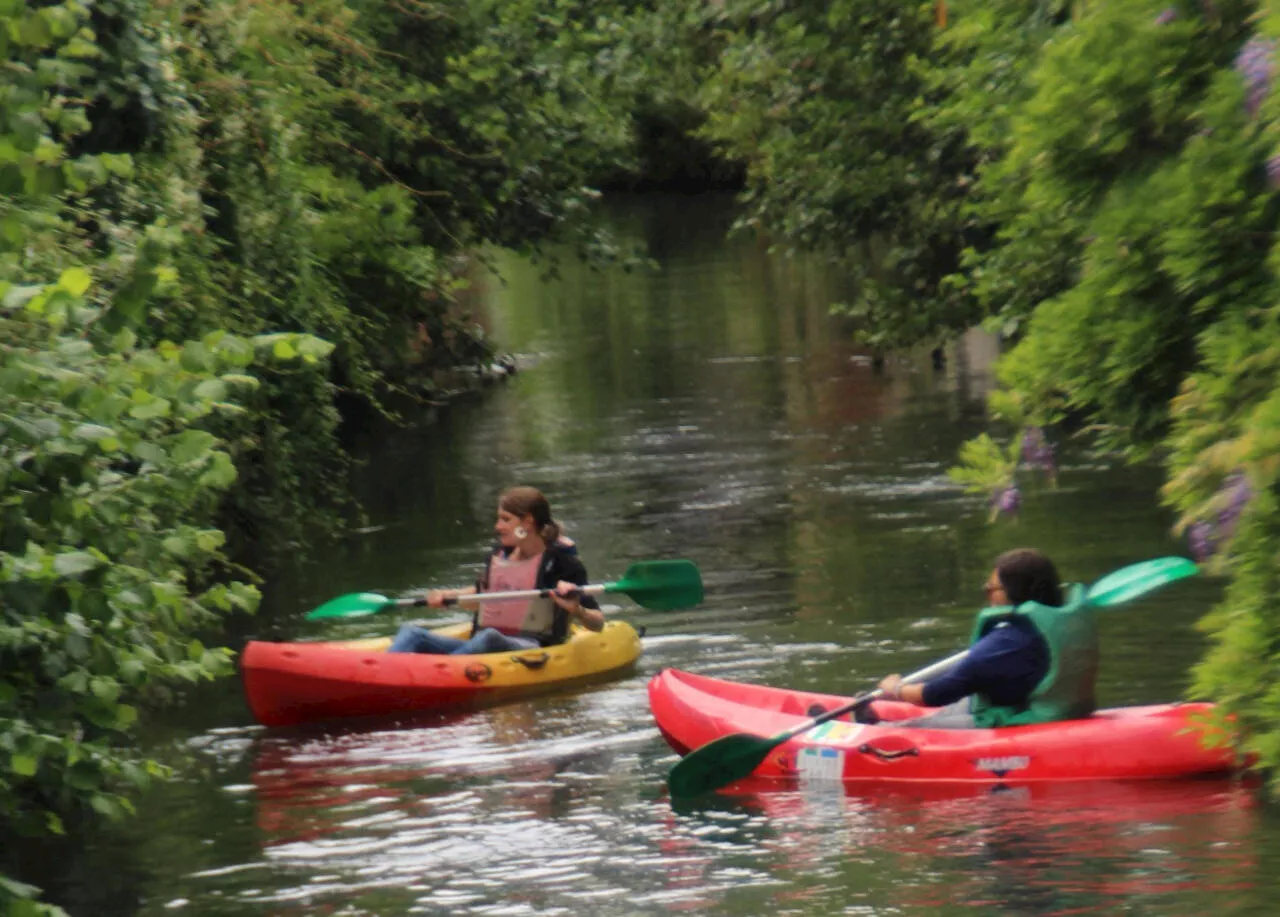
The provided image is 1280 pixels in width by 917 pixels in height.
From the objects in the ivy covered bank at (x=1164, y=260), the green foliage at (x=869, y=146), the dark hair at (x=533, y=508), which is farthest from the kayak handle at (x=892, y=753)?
the green foliage at (x=869, y=146)

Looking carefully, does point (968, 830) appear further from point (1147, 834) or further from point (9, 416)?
point (9, 416)

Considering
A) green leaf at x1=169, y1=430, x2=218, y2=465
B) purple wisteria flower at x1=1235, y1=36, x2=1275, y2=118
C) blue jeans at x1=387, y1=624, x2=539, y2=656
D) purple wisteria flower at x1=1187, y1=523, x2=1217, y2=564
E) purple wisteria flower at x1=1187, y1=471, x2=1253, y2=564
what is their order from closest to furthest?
1. purple wisteria flower at x1=1187, y1=471, x2=1253, y2=564
2. purple wisteria flower at x1=1235, y1=36, x2=1275, y2=118
3. purple wisteria flower at x1=1187, y1=523, x2=1217, y2=564
4. green leaf at x1=169, y1=430, x2=218, y2=465
5. blue jeans at x1=387, y1=624, x2=539, y2=656

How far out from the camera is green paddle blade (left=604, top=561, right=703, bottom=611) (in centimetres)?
1266

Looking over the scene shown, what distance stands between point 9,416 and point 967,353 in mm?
22246

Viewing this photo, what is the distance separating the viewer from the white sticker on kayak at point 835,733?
9625 mm

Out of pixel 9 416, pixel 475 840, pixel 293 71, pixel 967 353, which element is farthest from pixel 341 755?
pixel 967 353

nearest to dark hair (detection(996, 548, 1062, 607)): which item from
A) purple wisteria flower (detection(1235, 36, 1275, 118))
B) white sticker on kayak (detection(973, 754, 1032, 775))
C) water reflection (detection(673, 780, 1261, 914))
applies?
white sticker on kayak (detection(973, 754, 1032, 775))

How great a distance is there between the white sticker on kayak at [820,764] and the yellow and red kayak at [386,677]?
257 centimetres

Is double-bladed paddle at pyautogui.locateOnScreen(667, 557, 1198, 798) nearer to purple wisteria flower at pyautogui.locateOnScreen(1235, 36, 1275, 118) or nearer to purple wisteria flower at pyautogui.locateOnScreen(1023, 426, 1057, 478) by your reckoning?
purple wisteria flower at pyautogui.locateOnScreen(1023, 426, 1057, 478)

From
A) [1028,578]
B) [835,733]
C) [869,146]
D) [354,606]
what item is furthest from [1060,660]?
[869,146]

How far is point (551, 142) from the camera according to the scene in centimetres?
2258

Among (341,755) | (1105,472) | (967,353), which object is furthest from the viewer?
(967,353)

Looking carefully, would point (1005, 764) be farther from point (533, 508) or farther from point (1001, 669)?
point (533, 508)

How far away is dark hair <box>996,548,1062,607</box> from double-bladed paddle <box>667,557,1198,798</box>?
208mm
